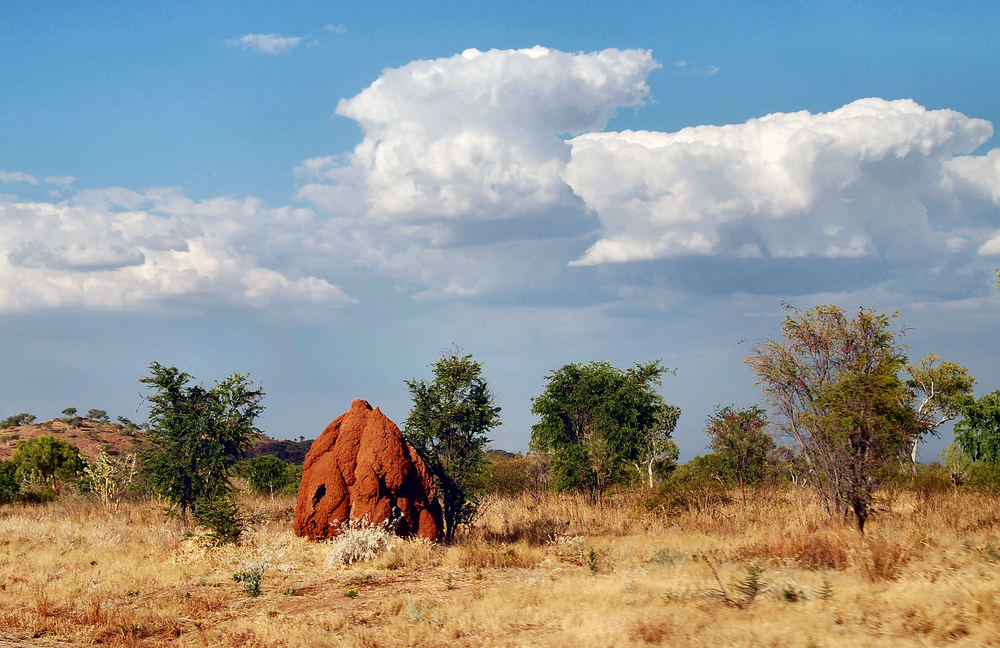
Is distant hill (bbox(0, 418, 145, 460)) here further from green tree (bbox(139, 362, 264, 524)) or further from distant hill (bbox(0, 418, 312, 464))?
green tree (bbox(139, 362, 264, 524))

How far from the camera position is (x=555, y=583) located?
12.6 meters

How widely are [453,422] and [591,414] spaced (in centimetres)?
1374

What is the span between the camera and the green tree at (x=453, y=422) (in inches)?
778

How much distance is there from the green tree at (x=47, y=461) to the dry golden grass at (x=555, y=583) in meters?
20.0

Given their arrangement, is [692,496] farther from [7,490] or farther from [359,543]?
[7,490]

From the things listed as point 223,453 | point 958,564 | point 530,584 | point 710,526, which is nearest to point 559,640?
point 530,584

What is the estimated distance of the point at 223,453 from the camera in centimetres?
2109

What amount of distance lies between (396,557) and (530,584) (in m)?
4.61

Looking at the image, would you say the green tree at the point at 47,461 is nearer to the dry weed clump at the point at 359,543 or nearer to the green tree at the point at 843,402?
the dry weed clump at the point at 359,543

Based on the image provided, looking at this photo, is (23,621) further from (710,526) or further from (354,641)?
(710,526)

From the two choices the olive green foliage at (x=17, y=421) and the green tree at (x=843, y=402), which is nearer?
the green tree at (x=843, y=402)

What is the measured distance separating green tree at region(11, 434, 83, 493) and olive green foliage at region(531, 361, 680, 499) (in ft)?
83.9

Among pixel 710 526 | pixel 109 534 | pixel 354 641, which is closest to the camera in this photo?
pixel 354 641

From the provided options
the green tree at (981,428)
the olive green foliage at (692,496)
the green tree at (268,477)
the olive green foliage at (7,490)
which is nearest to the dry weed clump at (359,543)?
the olive green foliage at (692,496)
